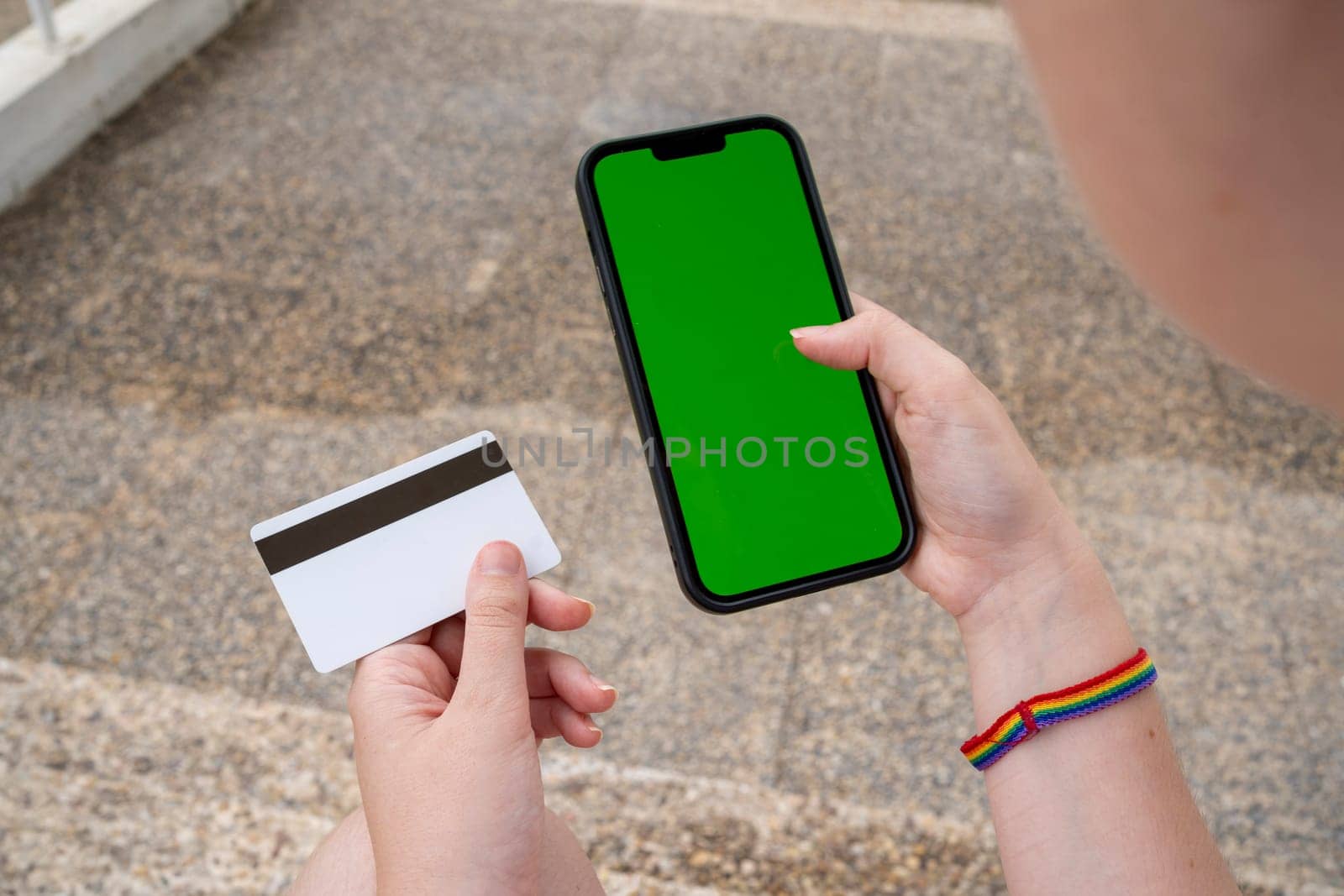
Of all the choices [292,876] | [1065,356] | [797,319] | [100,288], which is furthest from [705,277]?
[100,288]

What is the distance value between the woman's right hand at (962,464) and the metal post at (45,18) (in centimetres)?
248

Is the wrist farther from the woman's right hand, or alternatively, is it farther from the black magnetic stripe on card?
the black magnetic stripe on card

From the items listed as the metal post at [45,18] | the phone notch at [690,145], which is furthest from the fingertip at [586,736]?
the metal post at [45,18]

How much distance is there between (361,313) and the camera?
2.34 m

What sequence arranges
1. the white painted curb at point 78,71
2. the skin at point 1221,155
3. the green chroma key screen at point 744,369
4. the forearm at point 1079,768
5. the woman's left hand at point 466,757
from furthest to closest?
the white painted curb at point 78,71 < the green chroma key screen at point 744,369 < the forearm at point 1079,768 < the woman's left hand at point 466,757 < the skin at point 1221,155

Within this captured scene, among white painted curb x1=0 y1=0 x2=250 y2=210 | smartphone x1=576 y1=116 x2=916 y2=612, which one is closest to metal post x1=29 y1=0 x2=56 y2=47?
white painted curb x1=0 y1=0 x2=250 y2=210

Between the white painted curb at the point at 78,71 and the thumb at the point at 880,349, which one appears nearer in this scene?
the thumb at the point at 880,349

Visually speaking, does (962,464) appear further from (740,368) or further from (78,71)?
(78,71)

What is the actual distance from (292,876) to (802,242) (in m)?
1.25

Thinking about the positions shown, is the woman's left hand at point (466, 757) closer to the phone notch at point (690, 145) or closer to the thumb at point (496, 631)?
the thumb at point (496, 631)

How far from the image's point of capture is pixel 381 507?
1.14 meters

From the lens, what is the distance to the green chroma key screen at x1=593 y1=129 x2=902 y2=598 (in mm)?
1193

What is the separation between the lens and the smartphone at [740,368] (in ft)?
3.89

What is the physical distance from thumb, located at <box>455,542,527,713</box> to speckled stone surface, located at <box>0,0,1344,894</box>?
0.77 meters
